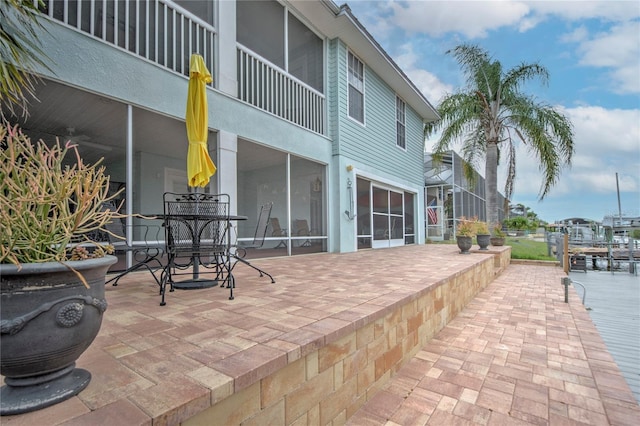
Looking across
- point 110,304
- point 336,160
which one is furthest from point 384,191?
point 110,304

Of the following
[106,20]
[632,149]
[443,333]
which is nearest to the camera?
[443,333]

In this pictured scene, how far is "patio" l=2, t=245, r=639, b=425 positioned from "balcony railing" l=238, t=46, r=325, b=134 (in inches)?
146

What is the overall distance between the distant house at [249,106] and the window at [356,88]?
0.15ft

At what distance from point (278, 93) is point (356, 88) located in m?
2.71

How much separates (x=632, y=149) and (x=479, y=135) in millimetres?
13625

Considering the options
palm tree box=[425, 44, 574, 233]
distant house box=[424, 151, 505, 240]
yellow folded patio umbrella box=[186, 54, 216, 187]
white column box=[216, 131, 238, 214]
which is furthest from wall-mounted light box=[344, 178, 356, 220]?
distant house box=[424, 151, 505, 240]

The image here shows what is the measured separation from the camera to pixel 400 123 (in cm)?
1052

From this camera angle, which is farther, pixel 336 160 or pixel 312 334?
pixel 336 160

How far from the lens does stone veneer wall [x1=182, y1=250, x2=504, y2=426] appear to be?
1.22 metres

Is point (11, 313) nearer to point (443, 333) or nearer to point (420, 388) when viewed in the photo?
point (420, 388)

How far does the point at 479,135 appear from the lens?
11109 millimetres

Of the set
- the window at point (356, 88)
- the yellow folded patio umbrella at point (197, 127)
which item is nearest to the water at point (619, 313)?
the yellow folded patio umbrella at point (197, 127)

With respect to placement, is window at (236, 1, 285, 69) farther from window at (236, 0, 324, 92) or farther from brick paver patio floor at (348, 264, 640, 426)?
brick paver patio floor at (348, 264, 640, 426)

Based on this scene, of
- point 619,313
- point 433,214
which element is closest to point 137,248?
point 619,313
